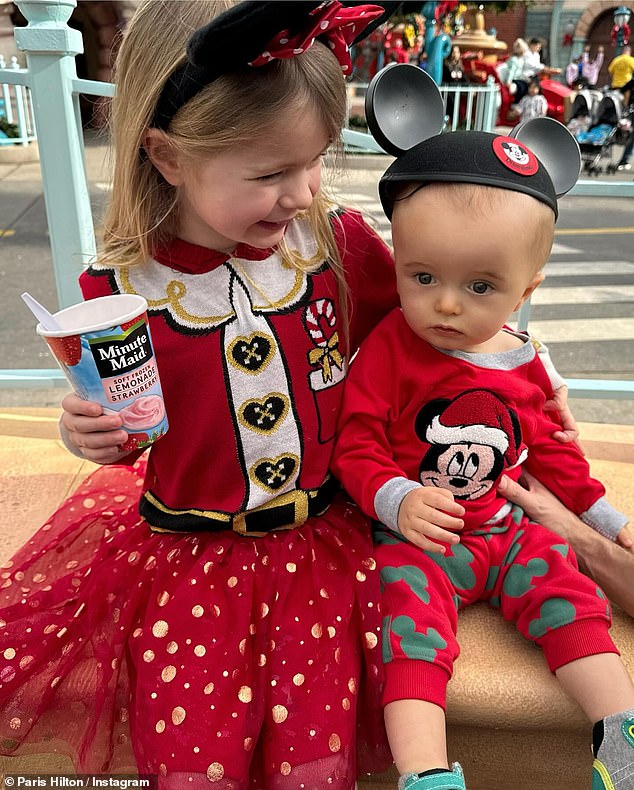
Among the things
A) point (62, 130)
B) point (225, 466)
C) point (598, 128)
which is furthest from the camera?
point (598, 128)

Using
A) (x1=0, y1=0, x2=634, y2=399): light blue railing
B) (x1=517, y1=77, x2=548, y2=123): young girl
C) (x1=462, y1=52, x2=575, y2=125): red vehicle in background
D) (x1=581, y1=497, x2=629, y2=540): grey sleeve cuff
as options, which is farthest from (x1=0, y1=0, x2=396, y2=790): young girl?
(x1=462, y1=52, x2=575, y2=125): red vehicle in background

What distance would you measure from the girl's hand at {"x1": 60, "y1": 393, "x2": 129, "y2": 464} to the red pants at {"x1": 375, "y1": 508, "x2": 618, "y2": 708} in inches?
22.5

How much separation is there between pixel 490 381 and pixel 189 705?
2.69 feet

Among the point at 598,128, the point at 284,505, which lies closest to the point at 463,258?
the point at 284,505

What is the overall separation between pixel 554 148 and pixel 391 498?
77cm

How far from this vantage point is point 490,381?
5.05 ft

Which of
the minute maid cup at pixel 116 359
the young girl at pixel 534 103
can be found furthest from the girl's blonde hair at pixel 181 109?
the young girl at pixel 534 103

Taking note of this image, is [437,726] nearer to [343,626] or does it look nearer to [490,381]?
[343,626]

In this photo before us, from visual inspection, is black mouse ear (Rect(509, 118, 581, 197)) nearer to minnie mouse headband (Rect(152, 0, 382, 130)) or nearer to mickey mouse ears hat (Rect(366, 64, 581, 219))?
mickey mouse ears hat (Rect(366, 64, 581, 219))

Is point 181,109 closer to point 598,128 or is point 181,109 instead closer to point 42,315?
point 42,315

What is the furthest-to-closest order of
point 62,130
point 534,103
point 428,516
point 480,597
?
1. point 534,103
2. point 62,130
3. point 480,597
4. point 428,516

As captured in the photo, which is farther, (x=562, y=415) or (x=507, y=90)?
(x=507, y=90)

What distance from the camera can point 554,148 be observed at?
5.06 ft

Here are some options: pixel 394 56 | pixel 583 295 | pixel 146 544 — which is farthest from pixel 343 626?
pixel 394 56
